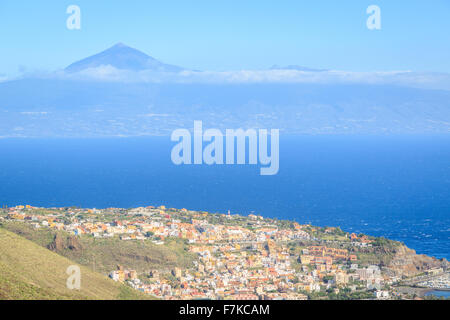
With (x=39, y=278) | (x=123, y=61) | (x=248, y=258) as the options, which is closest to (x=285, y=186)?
(x=248, y=258)

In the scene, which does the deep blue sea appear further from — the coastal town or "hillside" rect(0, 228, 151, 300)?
"hillside" rect(0, 228, 151, 300)

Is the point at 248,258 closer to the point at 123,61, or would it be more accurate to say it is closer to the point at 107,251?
the point at 107,251

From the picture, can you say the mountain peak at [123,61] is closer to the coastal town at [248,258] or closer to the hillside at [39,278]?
the coastal town at [248,258]

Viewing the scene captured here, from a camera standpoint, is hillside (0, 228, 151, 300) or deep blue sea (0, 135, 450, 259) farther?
Answer: deep blue sea (0, 135, 450, 259)

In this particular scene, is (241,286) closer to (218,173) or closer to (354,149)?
(218,173)

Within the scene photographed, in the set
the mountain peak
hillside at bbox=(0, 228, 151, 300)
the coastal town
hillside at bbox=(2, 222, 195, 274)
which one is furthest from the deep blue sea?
the mountain peak

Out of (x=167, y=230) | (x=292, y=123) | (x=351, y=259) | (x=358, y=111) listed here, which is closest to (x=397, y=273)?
(x=351, y=259)
